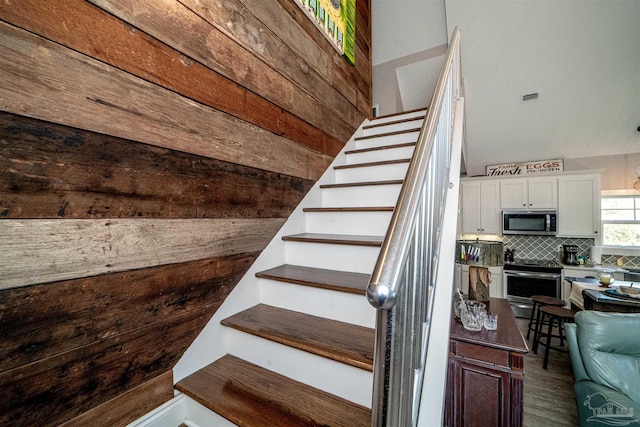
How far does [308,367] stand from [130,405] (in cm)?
73

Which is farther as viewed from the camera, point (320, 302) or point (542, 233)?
point (542, 233)

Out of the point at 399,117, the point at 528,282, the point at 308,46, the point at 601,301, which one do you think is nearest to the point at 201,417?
the point at 308,46

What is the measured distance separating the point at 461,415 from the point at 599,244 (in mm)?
4619

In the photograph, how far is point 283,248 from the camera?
1.85 metres

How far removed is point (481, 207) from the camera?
5336 mm

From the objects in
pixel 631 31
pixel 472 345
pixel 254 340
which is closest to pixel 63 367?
pixel 254 340

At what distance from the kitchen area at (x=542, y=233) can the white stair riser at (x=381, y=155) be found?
8.81 ft

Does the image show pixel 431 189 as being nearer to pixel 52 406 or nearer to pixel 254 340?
pixel 254 340

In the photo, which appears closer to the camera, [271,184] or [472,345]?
[271,184]

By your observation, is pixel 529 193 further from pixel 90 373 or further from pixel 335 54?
pixel 90 373

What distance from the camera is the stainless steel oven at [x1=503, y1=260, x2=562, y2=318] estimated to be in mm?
4418

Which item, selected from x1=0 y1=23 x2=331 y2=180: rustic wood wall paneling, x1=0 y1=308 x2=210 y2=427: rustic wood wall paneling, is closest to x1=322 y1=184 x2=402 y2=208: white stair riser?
x1=0 y1=23 x2=331 y2=180: rustic wood wall paneling

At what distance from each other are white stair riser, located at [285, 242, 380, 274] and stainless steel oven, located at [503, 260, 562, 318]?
14.0 feet

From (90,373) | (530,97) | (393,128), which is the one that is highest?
(530,97)
